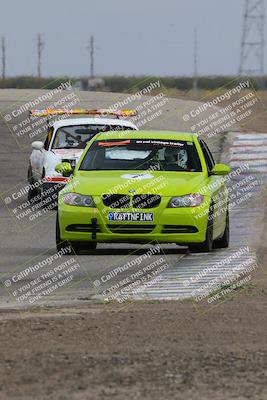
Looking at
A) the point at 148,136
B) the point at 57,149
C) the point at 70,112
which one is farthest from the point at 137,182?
the point at 70,112

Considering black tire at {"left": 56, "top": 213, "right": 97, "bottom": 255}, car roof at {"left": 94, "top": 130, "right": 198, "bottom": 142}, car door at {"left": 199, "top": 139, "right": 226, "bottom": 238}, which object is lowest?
black tire at {"left": 56, "top": 213, "right": 97, "bottom": 255}

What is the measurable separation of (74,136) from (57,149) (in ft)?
1.52

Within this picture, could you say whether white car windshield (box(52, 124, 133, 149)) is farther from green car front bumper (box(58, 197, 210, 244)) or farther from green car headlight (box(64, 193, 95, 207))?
green car front bumper (box(58, 197, 210, 244))

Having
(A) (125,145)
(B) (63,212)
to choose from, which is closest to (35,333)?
(B) (63,212)

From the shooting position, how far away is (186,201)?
15289 millimetres

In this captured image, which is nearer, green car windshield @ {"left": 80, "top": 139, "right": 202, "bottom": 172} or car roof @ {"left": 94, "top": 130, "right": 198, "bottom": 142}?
green car windshield @ {"left": 80, "top": 139, "right": 202, "bottom": 172}

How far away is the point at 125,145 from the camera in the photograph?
1642 centimetres

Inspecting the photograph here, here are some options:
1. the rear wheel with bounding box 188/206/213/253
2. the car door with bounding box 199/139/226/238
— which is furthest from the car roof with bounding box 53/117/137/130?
the rear wheel with bounding box 188/206/213/253

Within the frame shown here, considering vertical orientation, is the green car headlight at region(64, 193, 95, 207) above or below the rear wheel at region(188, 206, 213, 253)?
above

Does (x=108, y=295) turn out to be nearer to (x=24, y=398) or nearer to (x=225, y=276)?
(x=225, y=276)

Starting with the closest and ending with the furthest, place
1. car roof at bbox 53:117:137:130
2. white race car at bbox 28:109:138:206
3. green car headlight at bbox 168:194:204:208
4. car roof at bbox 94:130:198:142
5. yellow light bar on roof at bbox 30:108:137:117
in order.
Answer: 1. green car headlight at bbox 168:194:204:208
2. car roof at bbox 94:130:198:142
3. white race car at bbox 28:109:138:206
4. car roof at bbox 53:117:137:130
5. yellow light bar on roof at bbox 30:108:137:117

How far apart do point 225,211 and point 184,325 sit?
6654 mm

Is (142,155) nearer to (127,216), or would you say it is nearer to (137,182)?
(137,182)

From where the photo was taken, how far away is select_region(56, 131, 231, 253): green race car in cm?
1510
